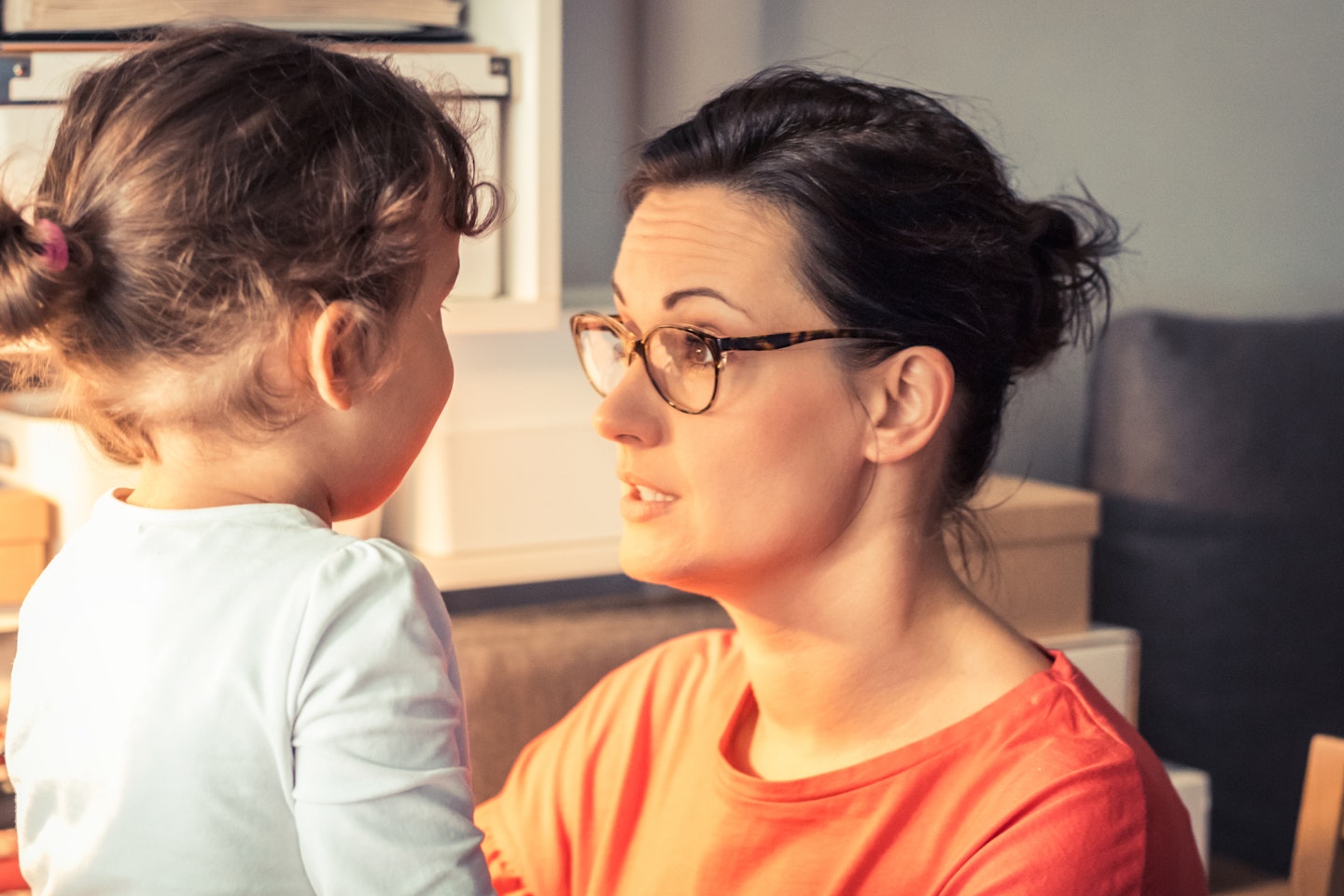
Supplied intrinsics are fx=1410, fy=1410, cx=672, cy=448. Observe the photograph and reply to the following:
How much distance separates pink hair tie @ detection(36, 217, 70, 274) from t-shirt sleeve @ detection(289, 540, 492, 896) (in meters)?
0.20

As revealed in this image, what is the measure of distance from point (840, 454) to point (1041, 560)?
870mm

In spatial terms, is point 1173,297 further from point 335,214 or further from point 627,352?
point 335,214

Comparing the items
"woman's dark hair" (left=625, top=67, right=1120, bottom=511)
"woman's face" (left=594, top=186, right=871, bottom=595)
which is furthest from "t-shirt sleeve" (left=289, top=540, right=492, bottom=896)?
"woman's dark hair" (left=625, top=67, right=1120, bottom=511)

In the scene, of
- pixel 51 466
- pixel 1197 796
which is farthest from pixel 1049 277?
pixel 51 466

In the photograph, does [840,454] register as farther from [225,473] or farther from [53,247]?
[53,247]

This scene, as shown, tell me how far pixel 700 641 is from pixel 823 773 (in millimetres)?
308

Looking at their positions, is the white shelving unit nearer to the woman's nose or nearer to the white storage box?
the woman's nose

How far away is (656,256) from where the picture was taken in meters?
1.08

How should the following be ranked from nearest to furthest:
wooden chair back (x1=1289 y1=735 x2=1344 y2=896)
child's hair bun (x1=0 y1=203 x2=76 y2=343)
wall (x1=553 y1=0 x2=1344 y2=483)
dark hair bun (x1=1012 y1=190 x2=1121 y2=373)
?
child's hair bun (x1=0 y1=203 x2=76 y2=343) → dark hair bun (x1=1012 y1=190 x2=1121 y2=373) → wooden chair back (x1=1289 y1=735 x2=1344 y2=896) → wall (x1=553 y1=0 x2=1344 y2=483)

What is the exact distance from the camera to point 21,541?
4.90 feet

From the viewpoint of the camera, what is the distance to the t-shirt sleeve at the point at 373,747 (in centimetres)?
70

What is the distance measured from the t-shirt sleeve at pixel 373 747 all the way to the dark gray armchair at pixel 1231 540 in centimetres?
127

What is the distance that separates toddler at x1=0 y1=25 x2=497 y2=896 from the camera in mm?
706

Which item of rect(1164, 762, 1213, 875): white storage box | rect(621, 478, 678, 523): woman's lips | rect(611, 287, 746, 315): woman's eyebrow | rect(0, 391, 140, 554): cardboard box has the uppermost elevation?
rect(611, 287, 746, 315): woman's eyebrow
